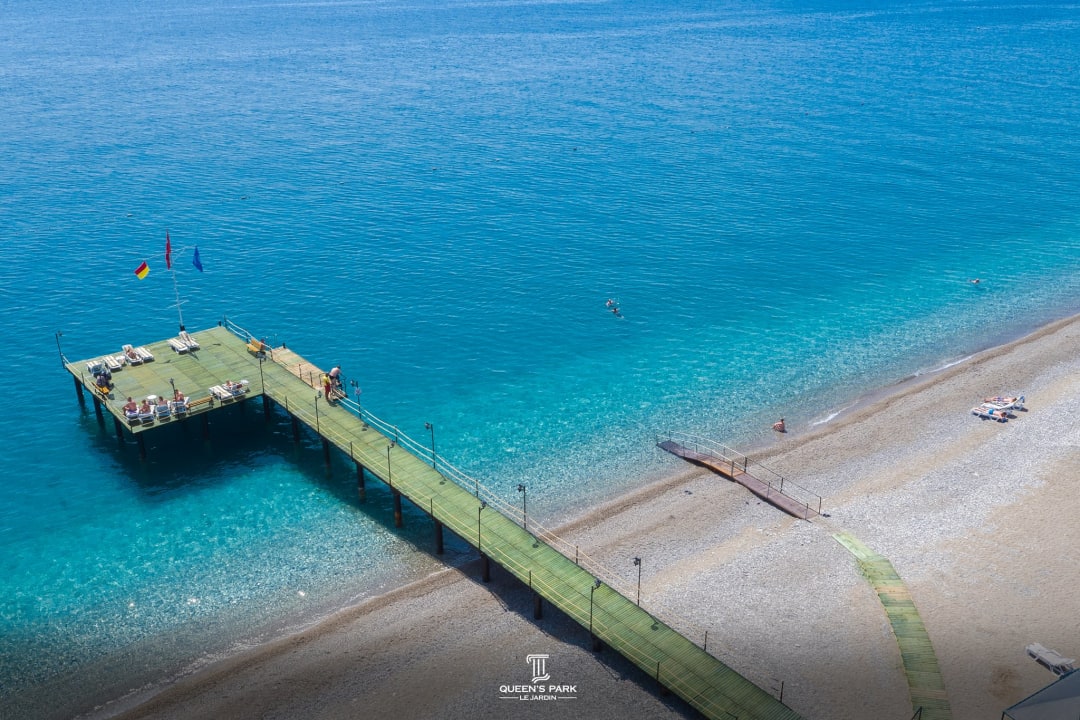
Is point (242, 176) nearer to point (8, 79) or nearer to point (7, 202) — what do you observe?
point (7, 202)

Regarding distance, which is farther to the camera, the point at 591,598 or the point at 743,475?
the point at 743,475

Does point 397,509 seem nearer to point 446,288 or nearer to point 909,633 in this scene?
point 909,633

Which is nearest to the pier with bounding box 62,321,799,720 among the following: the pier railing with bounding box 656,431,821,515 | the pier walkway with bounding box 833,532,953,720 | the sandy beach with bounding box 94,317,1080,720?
the sandy beach with bounding box 94,317,1080,720

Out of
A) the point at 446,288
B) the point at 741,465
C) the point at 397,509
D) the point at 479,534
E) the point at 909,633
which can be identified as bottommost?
the point at 909,633

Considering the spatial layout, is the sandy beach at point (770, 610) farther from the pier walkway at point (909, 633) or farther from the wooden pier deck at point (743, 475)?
the wooden pier deck at point (743, 475)

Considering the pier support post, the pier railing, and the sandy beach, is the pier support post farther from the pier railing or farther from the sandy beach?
the pier railing

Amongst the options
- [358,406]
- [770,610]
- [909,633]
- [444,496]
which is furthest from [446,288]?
[909,633]
